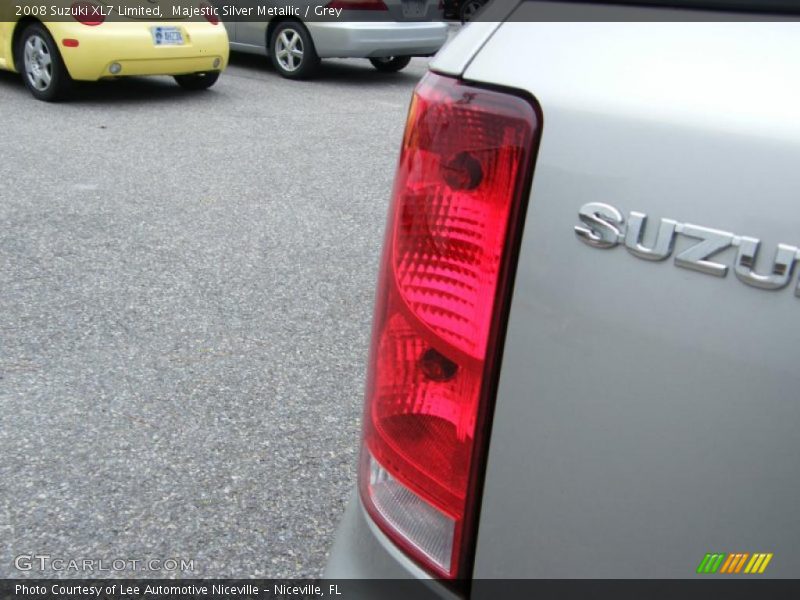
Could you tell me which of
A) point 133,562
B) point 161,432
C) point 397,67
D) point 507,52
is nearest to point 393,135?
point 397,67

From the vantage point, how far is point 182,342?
3631 millimetres

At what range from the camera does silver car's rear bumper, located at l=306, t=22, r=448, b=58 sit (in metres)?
9.87

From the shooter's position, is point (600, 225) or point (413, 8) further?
point (413, 8)

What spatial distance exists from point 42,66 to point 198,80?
160cm

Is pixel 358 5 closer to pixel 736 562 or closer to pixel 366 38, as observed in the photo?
A: pixel 366 38

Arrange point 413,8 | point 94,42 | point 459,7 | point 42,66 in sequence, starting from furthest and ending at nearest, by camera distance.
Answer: point 459,7, point 413,8, point 42,66, point 94,42

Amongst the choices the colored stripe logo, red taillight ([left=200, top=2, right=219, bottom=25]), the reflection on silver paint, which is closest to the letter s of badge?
the reflection on silver paint

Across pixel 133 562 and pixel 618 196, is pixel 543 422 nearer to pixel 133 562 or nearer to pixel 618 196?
pixel 618 196

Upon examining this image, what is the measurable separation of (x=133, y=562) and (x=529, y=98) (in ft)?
6.08

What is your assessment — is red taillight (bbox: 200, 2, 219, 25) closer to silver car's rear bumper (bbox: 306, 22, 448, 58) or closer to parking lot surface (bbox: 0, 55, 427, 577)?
silver car's rear bumper (bbox: 306, 22, 448, 58)

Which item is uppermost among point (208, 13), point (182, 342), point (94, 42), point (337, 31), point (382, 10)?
point (382, 10)

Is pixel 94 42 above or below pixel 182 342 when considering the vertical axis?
above

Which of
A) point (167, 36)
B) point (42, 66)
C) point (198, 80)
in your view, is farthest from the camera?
point (198, 80)

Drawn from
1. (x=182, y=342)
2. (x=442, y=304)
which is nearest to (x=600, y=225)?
(x=442, y=304)
